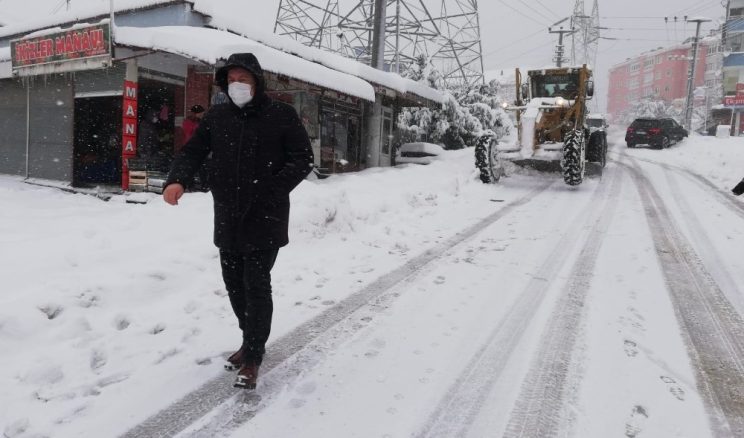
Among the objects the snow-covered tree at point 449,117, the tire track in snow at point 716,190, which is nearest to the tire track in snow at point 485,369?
the tire track in snow at point 716,190

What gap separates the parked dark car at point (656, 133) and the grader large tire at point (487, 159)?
16.3 metres

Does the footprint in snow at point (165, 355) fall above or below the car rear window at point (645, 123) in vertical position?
below

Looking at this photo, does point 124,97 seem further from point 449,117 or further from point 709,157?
point 709,157

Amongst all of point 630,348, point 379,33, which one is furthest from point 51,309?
point 379,33

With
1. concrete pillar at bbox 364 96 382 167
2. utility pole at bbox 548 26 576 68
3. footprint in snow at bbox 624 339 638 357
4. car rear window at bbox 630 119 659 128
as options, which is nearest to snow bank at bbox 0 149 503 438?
footprint in snow at bbox 624 339 638 357

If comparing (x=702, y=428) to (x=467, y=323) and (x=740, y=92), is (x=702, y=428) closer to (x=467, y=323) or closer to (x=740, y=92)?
(x=467, y=323)

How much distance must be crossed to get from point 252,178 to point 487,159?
9.19 metres

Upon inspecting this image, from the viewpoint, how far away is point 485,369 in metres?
3.02

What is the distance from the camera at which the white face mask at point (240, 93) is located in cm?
266

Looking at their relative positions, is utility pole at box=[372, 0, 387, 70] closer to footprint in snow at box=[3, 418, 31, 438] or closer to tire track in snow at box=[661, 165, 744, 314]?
tire track in snow at box=[661, 165, 744, 314]

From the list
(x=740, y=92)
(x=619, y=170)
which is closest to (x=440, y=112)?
(x=619, y=170)

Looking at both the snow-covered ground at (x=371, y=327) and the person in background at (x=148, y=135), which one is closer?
the snow-covered ground at (x=371, y=327)

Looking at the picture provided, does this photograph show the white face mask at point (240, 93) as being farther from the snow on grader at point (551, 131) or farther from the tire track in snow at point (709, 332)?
the snow on grader at point (551, 131)

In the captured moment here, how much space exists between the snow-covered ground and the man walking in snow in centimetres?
44
